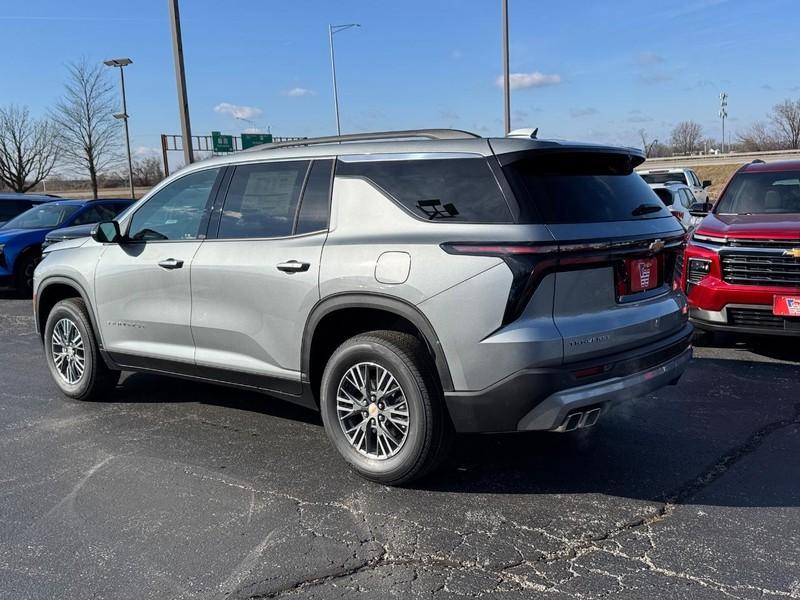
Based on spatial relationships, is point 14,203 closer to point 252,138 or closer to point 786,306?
point 786,306

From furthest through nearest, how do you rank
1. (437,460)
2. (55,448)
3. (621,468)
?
1. (55,448)
2. (621,468)
3. (437,460)

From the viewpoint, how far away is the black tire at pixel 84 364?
568cm

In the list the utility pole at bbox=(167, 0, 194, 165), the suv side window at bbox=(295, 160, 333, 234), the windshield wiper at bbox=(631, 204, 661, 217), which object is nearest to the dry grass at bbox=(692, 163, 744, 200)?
the utility pole at bbox=(167, 0, 194, 165)

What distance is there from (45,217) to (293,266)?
36.6ft

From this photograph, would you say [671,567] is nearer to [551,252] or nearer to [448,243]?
[551,252]

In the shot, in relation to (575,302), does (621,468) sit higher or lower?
lower

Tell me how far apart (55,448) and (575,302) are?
349cm

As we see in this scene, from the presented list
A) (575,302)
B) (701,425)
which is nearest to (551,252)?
(575,302)

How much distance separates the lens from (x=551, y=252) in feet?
11.4

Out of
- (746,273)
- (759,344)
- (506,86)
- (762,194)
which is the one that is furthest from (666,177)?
(746,273)

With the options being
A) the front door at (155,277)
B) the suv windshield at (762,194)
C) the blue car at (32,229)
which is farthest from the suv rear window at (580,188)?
the blue car at (32,229)

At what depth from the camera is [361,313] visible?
411 cm

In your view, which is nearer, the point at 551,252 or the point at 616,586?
the point at 616,586

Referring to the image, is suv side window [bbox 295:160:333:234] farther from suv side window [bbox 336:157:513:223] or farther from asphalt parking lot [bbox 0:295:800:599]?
asphalt parking lot [bbox 0:295:800:599]
